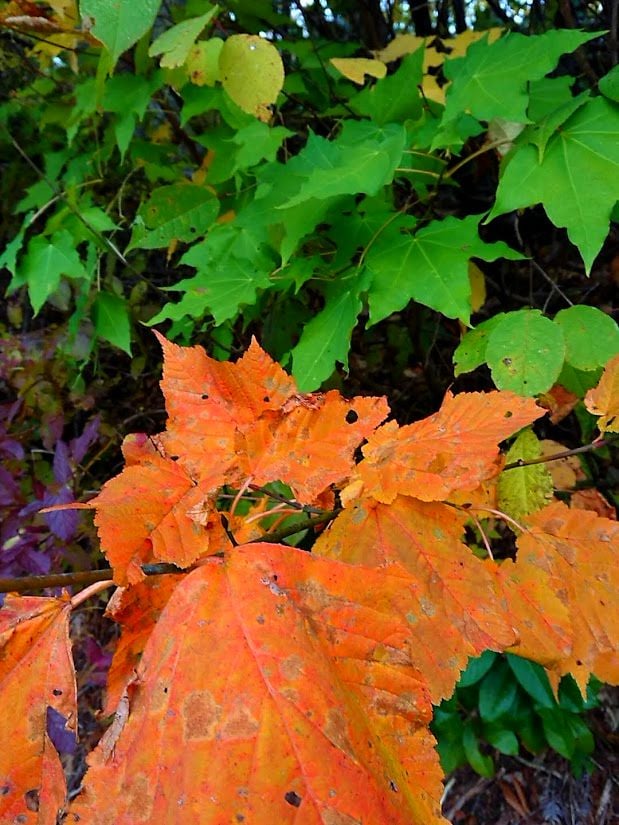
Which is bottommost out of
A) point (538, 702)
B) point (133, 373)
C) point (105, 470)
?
point (538, 702)

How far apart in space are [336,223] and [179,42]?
0.46 metres

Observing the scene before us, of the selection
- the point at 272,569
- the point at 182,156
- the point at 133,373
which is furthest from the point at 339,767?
the point at 182,156

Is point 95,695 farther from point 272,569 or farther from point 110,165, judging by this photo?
point 110,165

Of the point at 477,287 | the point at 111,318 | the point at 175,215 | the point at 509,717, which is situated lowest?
the point at 509,717

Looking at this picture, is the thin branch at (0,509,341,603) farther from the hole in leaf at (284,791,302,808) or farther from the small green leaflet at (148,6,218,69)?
the small green leaflet at (148,6,218,69)

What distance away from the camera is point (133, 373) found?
6.51 feet

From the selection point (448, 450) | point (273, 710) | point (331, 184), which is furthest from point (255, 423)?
point (331, 184)

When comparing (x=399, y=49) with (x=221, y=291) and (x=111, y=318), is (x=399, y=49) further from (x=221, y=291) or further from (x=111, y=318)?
(x=111, y=318)

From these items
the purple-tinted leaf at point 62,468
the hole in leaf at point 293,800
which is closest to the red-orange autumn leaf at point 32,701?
the hole in leaf at point 293,800

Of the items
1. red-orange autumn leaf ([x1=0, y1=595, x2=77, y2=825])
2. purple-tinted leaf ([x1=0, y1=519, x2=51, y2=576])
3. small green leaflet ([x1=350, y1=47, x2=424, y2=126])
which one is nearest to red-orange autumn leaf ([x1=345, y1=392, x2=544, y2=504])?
red-orange autumn leaf ([x1=0, y1=595, x2=77, y2=825])

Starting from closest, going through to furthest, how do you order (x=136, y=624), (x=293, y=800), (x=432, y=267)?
1. (x=293, y=800)
2. (x=136, y=624)
3. (x=432, y=267)

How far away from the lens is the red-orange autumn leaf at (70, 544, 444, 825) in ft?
1.24

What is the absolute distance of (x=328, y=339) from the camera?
3.39 ft

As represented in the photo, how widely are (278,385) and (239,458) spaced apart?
0.40ft
